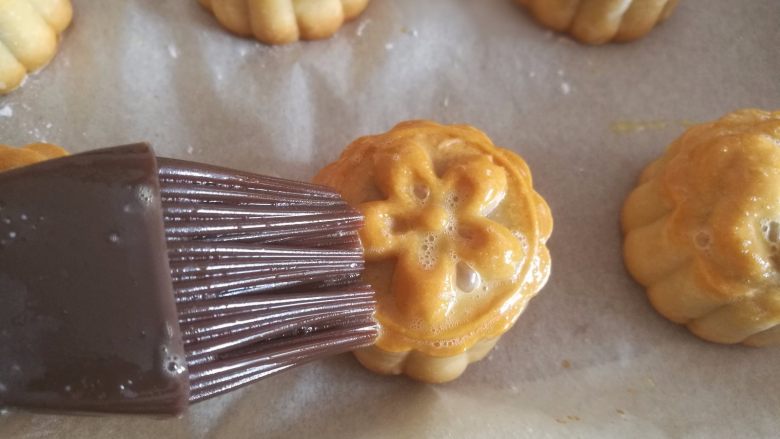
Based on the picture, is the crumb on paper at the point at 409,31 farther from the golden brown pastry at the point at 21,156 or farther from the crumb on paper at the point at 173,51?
the golden brown pastry at the point at 21,156

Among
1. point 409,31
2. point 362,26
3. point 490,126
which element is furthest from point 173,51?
point 490,126

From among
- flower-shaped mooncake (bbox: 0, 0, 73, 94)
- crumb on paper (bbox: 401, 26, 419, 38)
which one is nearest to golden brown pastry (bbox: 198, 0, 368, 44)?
crumb on paper (bbox: 401, 26, 419, 38)

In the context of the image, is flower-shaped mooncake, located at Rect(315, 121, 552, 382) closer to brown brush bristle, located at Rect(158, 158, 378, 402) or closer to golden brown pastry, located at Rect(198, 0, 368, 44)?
brown brush bristle, located at Rect(158, 158, 378, 402)

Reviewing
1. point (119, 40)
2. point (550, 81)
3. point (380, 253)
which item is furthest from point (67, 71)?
point (550, 81)

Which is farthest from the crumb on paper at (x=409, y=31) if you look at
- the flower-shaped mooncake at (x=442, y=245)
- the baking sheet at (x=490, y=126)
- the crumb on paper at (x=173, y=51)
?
the crumb on paper at (x=173, y=51)

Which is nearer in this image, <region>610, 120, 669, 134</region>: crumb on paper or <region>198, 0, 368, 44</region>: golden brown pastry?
<region>198, 0, 368, 44</region>: golden brown pastry

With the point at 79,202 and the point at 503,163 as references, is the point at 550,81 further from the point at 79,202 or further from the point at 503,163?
the point at 79,202
